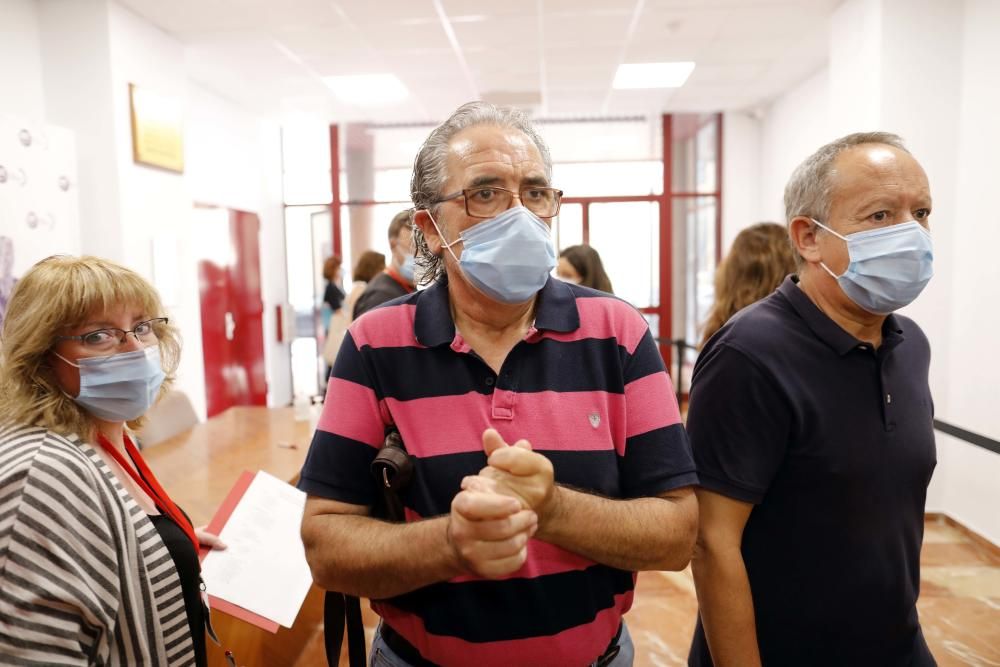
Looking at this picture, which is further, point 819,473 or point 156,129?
point 156,129

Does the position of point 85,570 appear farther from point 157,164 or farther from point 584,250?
point 157,164

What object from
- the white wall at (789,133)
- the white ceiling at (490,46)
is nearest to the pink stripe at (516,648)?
the white ceiling at (490,46)

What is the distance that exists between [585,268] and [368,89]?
3342mm

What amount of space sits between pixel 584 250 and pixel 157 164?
2.86 meters

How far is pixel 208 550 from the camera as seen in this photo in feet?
5.58

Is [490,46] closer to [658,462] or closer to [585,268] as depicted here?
[585,268]

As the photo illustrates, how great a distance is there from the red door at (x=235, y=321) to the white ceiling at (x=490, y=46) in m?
1.34

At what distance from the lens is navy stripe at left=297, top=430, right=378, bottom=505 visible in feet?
3.23

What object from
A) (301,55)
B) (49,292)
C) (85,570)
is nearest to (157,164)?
(301,55)

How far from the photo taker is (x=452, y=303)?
115 cm

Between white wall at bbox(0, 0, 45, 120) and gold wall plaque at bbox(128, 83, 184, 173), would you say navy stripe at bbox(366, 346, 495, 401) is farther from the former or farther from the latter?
gold wall plaque at bbox(128, 83, 184, 173)

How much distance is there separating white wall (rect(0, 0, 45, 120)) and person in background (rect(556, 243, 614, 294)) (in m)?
2.95

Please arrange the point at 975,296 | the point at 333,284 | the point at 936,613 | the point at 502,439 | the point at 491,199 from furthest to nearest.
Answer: the point at 333,284 → the point at 975,296 → the point at 936,613 → the point at 491,199 → the point at 502,439

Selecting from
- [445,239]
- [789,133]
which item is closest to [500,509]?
[445,239]
